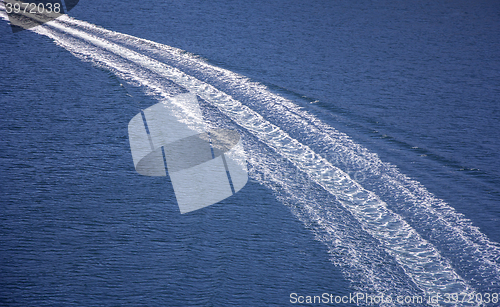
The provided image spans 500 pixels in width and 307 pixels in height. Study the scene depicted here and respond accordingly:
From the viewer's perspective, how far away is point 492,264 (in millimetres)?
1783

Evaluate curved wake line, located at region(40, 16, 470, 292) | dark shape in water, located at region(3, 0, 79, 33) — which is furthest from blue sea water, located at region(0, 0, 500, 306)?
dark shape in water, located at region(3, 0, 79, 33)

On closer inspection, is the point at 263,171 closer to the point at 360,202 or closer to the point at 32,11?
the point at 360,202

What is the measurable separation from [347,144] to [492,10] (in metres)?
3.87

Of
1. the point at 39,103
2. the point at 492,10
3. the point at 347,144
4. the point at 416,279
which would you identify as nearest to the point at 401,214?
the point at 416,279

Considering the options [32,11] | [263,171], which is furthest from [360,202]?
[32,11]

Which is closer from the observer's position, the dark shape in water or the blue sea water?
the blue sea water

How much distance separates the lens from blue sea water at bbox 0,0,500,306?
170cm

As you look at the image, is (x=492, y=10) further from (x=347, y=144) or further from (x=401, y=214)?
(x=401, y=214)

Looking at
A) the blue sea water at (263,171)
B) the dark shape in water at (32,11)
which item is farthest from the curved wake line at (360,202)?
the dark shape in water at (32,11)

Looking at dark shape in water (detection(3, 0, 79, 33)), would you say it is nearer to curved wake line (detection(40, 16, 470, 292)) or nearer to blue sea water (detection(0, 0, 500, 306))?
blue sea water (detection(0, 0, 500, 306))

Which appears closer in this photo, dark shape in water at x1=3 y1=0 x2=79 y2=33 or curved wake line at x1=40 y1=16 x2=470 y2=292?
curved wake line at x1=40 y1=16 x2=470 y2=292

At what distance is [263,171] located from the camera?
2.38 m

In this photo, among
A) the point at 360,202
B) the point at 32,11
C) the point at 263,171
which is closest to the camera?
the point at 360,202

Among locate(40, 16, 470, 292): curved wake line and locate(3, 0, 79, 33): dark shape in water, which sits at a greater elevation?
locate(40, 16, 470, 292): curved wake line
